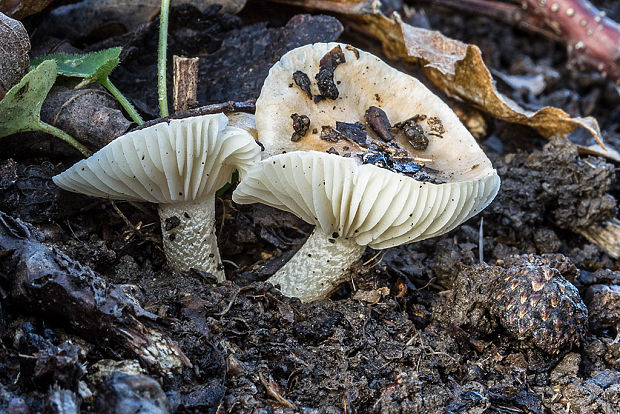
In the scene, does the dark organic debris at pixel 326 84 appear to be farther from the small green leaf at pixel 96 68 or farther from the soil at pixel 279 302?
the small green leaf at pixel 96 68

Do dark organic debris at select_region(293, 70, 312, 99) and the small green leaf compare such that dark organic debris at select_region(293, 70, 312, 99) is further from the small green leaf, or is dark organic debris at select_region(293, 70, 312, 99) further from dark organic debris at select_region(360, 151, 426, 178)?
the small green leaf

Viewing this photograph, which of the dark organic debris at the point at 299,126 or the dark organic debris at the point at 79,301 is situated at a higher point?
the dark organic debris at the point at 299,126

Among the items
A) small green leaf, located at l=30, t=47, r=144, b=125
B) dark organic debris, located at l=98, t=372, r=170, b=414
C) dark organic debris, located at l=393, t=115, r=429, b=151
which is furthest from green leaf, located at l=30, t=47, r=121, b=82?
dark organic debris, located at l=98, t=372, r=170, b=414

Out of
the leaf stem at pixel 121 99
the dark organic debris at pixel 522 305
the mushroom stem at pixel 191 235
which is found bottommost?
the mushroom stem at pixel 191 235

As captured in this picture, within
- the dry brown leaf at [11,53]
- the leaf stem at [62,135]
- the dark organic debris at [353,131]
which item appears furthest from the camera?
the dark organic debris at [353,131]

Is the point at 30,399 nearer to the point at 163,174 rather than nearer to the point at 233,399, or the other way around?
the point at 233,399

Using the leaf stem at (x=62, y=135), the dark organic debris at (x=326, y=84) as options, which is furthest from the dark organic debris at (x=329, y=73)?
the leaf stem at (x=62, y=135)
